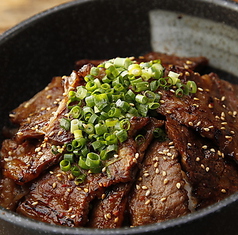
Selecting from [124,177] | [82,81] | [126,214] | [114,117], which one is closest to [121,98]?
[114,117]

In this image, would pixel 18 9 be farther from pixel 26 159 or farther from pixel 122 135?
pixel 122 135

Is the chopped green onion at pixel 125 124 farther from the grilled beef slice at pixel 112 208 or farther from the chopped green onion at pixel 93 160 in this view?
the grilled beef slice at pixel 112 208

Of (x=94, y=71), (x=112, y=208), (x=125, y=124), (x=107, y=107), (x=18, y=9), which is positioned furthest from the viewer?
(x=18, y=9)

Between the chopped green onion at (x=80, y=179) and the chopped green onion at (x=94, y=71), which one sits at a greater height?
the chopped green onion at (x=94, y=71)

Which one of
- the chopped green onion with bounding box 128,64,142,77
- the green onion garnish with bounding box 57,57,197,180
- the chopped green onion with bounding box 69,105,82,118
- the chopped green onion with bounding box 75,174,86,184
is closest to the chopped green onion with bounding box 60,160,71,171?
the green onion garnish with bounding box 57,57,197,180

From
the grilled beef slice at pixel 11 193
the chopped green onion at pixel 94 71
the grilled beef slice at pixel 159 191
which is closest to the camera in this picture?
the grilled beef slice at pixel 159 191

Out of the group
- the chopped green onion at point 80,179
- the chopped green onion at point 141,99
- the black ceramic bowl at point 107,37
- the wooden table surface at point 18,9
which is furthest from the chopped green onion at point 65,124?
the wooden table surface at point 18,9

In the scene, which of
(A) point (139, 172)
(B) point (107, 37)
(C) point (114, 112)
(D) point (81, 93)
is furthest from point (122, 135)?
(B) point (107, 37)
